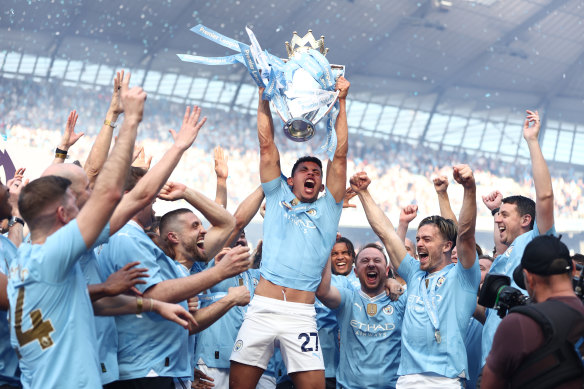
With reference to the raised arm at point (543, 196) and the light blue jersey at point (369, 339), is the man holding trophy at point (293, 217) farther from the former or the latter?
the raised arm at point (543, 196)

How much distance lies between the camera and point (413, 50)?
16.5m

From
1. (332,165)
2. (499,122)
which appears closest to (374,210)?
(332,165)

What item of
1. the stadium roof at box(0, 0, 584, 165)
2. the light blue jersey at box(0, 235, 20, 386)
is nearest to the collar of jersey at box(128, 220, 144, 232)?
Result: the light blue jersey at box(0, 235, 20, 386)

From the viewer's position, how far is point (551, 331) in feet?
6.97

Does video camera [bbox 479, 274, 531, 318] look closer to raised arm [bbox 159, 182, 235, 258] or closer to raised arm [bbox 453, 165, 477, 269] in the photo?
raised arm [bbox 453, 165, 477, 269]

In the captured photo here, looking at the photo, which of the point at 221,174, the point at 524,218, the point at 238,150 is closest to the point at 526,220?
the point at 524,218

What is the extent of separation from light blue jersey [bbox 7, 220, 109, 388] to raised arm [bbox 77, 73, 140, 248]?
0.04 m

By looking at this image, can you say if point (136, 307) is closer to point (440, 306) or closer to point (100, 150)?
point (100, 150)

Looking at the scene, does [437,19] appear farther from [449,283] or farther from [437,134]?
[449,283]

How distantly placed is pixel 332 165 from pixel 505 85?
15.0 m

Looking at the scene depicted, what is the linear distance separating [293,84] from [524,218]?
1.66 metres

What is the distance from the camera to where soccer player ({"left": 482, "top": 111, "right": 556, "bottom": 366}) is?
3.32 meters

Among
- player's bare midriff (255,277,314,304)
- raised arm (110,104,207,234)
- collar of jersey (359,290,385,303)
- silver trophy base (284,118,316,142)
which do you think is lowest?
player's bare midriff (255,277,314,304)

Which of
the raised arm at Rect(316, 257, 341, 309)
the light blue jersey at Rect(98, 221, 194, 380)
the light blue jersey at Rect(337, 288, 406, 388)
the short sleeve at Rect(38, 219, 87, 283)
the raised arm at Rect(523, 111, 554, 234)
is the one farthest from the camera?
the light blue jersey at Rect(337, 288, 406, 388)
